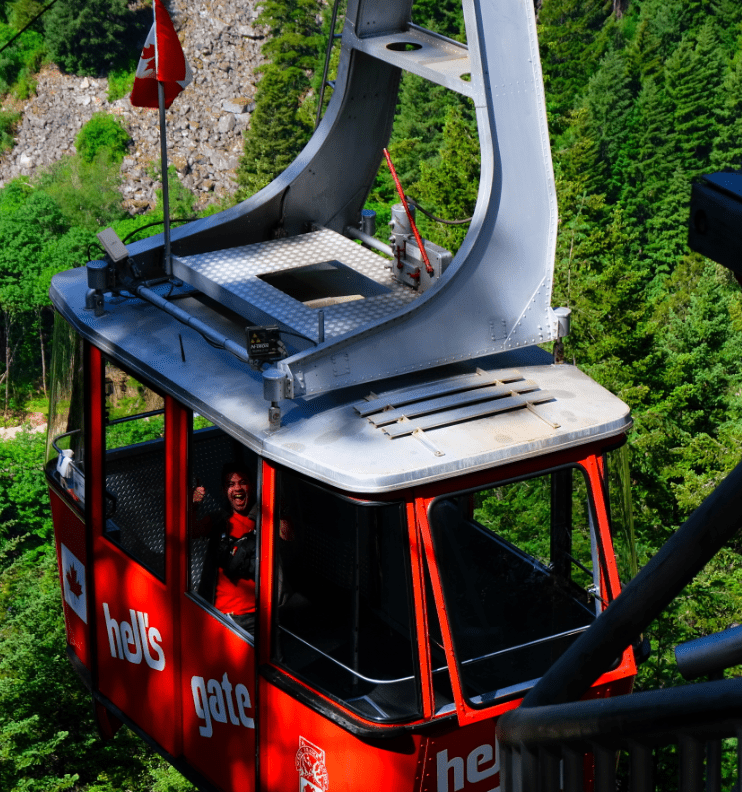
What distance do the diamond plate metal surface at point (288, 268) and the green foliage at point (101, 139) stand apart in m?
45.8

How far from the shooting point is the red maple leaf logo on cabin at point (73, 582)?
632 centimetres

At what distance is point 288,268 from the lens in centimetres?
606

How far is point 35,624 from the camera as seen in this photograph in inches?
441

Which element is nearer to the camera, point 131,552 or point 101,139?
point 131,552

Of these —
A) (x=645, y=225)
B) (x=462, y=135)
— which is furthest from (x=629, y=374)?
(x=645, y=225)

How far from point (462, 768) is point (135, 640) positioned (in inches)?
77.2

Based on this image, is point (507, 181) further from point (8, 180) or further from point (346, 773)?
point (8, 180)

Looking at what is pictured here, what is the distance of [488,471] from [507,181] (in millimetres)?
1336

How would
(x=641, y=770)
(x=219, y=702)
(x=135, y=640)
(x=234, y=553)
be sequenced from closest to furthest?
1. (x=641, y=770)
2. (x=219, y=702)
3. (x=234, y=553)
4. (x=135, y=640)

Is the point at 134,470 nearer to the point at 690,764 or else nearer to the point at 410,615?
the point at 410,615

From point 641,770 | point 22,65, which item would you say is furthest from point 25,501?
point 22,65

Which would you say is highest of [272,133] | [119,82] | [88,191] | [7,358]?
[119,82]

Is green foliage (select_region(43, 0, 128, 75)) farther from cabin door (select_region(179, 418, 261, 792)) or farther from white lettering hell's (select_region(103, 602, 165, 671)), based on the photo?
cabin door (select_region(179, 418, 261, 792))

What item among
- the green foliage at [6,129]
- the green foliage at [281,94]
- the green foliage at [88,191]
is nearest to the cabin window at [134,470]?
the green foliage at [281,94]
